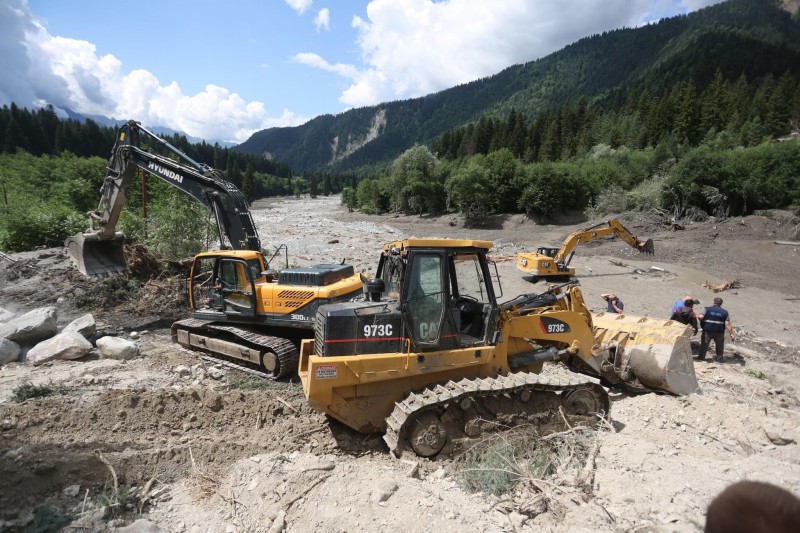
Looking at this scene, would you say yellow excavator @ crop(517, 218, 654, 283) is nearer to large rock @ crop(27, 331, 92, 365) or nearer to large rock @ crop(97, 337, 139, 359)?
large rock @ crop(97, 337, 139, 359)

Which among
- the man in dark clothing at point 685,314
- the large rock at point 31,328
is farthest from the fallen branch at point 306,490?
the man in dark clothing at point 685,314

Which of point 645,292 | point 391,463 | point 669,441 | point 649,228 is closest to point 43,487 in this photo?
point 391,463

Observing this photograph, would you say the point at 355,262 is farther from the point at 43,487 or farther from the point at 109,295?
the point at 43,487

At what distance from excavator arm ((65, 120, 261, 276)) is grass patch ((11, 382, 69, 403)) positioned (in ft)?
13.7

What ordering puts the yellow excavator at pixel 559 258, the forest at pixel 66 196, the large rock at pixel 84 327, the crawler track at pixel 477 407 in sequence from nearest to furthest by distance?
the crawler track at pixel 477 407, the large rock at pixel 84 327, the forest at pixel 66 196, the yellow excavator at pixel 559 258

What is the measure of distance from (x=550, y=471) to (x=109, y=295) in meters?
11.2

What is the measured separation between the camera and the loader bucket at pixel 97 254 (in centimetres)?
1041

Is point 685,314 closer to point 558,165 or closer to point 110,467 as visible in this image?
point 110,467

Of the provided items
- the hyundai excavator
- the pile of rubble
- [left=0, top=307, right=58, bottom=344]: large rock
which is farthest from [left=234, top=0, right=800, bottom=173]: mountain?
[left=0, top=307, right=58, bottom=344]: large rock

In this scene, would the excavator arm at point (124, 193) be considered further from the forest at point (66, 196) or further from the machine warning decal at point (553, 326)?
the machine warning decal at point (553, 326)

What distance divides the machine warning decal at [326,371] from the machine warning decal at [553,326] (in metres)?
2.95

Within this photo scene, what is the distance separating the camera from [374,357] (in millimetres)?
5066

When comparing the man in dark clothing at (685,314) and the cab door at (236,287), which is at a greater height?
the cab door at (236,287)

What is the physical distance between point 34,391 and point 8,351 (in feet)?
7.16
